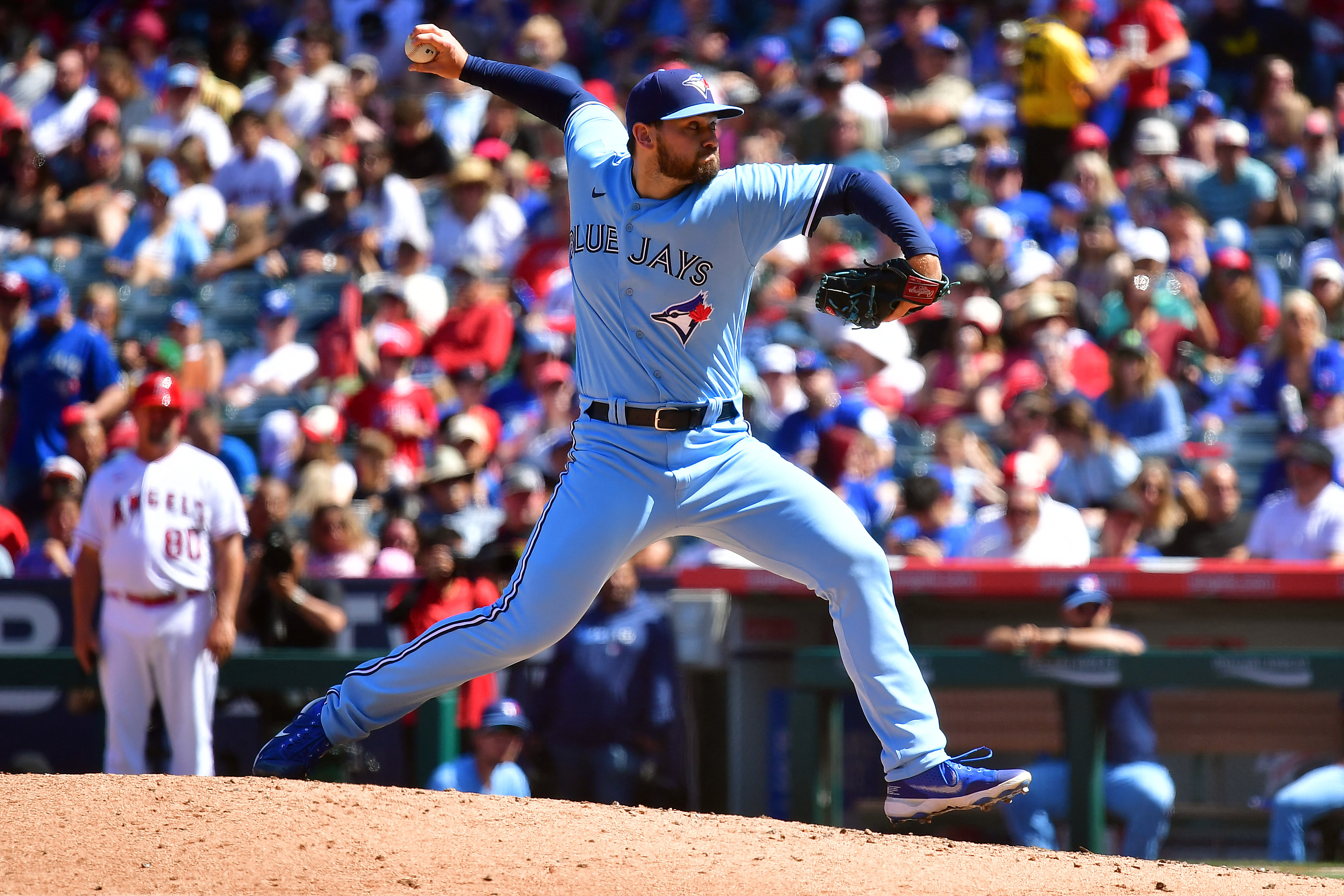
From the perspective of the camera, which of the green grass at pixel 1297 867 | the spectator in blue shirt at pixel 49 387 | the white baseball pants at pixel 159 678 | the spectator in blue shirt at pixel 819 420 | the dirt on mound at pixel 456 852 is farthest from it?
the spectator in blue shirt at pixel 49 387

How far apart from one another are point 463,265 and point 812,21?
13.4 feet

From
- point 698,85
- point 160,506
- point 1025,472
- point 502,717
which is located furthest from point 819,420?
point 698,85

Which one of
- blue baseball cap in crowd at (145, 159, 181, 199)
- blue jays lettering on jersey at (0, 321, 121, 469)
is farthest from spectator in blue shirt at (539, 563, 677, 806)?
blue baseball cap in crowd at (145, 159, 181, 199)

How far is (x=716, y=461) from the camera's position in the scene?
4.22 m

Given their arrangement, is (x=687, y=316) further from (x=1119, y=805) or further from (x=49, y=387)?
(x=49, y=387)

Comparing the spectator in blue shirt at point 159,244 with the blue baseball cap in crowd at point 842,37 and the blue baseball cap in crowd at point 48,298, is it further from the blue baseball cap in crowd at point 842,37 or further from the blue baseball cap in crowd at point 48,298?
the blue baseball cap in crowd at point 842,37

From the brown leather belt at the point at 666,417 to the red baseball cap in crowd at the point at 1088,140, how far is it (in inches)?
280

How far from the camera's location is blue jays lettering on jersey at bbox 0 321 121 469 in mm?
10297

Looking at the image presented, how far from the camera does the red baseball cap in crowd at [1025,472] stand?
790 centimetres

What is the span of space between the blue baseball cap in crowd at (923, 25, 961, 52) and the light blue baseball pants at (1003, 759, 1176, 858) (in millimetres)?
6894

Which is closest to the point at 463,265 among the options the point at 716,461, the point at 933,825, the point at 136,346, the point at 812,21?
the point at 136,346

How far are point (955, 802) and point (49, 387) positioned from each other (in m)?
7.60

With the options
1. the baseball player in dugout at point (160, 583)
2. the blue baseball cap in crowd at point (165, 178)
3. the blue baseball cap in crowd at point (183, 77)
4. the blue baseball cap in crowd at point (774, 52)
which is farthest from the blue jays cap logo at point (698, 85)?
the blue baseball cap in crowd at point (183, 77)

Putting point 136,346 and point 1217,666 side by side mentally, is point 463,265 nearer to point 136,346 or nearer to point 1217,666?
point 136,346
